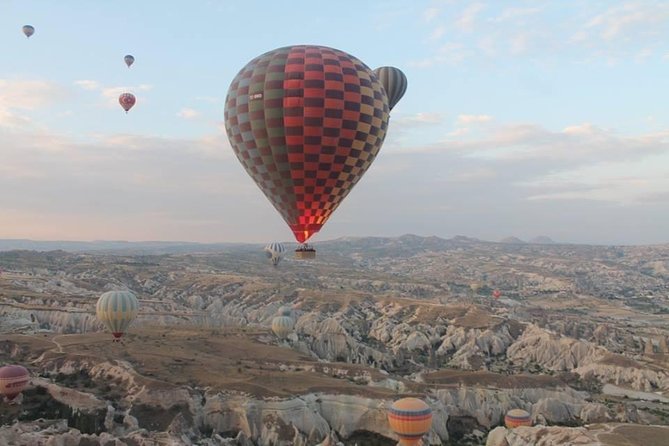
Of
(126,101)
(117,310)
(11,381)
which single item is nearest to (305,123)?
(11,381)

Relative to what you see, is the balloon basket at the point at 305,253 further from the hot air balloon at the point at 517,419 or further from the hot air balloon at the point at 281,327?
the hot air balloon at the point at 281,327

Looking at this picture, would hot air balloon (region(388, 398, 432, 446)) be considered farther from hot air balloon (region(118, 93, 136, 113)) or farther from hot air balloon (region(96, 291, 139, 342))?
hot air balloon (region(118, 93, 136, 113))

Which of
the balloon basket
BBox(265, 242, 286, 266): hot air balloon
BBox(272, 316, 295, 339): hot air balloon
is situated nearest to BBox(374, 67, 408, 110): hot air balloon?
the balloon basket

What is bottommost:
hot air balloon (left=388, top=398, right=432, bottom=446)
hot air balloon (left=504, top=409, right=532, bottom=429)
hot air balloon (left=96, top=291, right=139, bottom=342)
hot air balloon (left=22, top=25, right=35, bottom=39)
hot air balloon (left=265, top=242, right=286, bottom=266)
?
hot air balloon (left=504, top=409, right=532, bottom=429)

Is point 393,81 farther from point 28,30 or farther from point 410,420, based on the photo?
point 28,30

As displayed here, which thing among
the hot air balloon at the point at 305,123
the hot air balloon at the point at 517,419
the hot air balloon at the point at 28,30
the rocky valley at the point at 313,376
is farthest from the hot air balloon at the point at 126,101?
the hot air balloon at the point at 517,419

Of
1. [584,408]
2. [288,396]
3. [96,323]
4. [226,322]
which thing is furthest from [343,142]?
[226,322]
